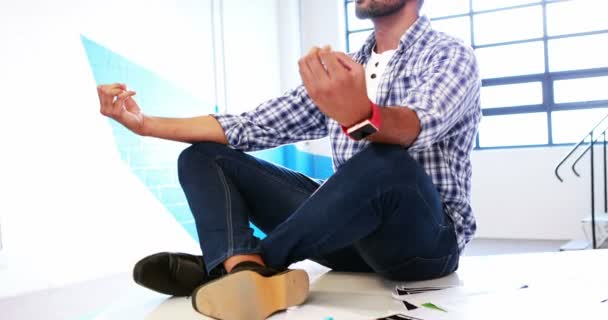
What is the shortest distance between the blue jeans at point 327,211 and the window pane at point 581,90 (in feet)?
13.7

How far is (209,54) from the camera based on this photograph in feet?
15.0

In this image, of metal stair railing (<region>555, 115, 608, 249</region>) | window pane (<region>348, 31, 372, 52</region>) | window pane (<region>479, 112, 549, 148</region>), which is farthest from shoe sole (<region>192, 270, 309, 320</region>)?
window pane (<region>348, 31, 372, 52</region>)

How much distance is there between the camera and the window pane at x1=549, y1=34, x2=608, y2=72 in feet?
16.9

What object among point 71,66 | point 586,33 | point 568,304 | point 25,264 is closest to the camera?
point 568,304

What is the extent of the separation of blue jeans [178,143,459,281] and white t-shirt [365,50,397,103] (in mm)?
286

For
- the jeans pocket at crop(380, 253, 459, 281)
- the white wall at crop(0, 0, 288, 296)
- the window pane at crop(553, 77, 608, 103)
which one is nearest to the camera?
the jeans pocket at crop(380, 253, 459, 281)

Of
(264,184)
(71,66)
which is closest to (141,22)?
(71,66)

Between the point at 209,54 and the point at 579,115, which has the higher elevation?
the point at 209,54

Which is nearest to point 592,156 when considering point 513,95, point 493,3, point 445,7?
point 513,95

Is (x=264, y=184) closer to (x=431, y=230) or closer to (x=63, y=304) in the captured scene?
(x=431, y=230)

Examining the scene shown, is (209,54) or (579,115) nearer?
(209,54)

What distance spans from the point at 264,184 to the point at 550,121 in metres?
4.39

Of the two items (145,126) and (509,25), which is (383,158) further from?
(509,25)

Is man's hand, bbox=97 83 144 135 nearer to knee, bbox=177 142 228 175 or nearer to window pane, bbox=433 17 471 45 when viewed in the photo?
knee, bbox=177 142 228 175
